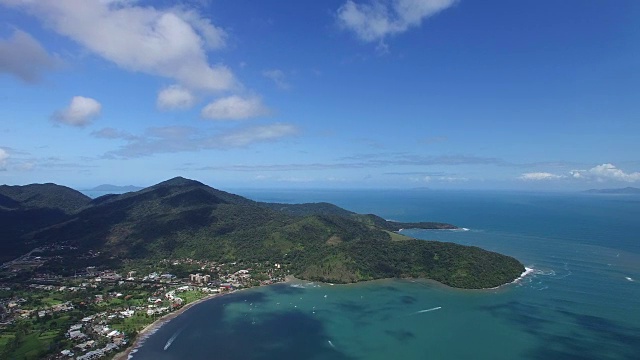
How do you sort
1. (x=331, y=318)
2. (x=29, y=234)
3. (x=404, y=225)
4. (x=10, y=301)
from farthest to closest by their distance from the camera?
(x=404, y=225), (x=29, y=234), (x=10, y=301), (x=331, y=318)

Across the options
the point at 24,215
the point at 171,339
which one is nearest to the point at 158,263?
the point at 171,339

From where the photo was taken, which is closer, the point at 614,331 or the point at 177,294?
the point at 614,331

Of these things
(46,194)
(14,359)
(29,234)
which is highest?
(46,194)

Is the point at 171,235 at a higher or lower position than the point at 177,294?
higher

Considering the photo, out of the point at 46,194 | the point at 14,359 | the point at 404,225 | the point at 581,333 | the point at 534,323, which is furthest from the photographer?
the point at 46,194

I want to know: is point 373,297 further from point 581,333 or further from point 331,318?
point 581,333

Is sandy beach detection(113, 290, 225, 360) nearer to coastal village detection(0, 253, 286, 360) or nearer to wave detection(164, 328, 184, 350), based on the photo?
coastal village detection(0, 253, 286, 360)

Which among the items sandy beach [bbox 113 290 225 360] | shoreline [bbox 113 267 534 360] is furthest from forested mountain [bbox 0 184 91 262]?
shoreline [bbox 113 267 534 360]

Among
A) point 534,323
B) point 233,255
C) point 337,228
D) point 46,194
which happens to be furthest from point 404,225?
point 46,194
